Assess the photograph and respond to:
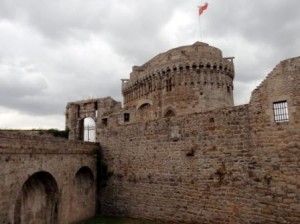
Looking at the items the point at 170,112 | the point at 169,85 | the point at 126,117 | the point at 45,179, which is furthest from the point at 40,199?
the point at 169,85

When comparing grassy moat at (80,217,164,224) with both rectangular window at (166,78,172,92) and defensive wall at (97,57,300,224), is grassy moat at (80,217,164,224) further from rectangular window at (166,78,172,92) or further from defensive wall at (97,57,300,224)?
rectangular window at (166,78,172,92)

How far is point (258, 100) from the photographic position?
37.1ft

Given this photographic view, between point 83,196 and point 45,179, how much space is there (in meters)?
3.18

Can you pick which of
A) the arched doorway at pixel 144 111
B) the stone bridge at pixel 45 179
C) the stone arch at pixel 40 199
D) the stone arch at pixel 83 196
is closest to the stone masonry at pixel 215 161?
the stone arch at pixel 83 196

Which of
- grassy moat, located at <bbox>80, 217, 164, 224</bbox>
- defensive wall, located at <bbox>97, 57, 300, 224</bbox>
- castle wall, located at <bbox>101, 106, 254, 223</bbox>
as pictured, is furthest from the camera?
grassy moat, located at <bbox>80, 217, 164, 224</bbox>

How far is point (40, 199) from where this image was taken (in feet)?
45.4

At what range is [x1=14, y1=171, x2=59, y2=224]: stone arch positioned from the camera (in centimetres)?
1315

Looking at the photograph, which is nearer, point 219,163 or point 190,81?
point 219,163

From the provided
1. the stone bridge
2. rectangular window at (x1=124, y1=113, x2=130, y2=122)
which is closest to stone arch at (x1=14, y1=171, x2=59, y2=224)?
the stone bridge

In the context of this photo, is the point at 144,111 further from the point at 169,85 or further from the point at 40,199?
the point at 40,199

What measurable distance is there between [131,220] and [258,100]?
359 inches

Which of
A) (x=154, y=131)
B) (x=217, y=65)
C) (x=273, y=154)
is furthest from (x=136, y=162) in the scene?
(x=217, y=65)

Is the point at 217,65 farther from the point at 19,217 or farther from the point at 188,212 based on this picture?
the point at 19,217

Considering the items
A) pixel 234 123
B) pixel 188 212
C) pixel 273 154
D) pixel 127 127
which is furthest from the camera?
pixel 127 127
